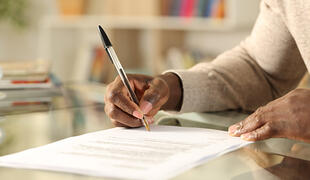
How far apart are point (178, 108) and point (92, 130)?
245 mm

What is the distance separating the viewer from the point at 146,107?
942 millimetres

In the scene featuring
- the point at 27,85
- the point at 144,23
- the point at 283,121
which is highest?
the point at 283,121

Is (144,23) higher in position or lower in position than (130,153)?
lower

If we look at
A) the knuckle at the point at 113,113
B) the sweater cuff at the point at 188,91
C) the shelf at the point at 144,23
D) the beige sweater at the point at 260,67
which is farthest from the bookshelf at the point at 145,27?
the knuckle at the point at 113,113

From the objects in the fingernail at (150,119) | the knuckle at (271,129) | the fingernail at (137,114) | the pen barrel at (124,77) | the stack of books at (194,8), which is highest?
the pen barrel at (124,77)

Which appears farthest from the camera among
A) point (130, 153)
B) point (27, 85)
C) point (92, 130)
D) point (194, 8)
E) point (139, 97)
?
point (194, 8)

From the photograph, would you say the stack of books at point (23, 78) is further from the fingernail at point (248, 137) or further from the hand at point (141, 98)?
the fingernail at point (248, 137)

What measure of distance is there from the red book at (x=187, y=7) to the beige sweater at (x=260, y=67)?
66.5 inches

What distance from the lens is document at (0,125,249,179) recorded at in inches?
24.1

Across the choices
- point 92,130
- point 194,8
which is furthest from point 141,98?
point 194,8

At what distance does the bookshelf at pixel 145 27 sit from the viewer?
264cm

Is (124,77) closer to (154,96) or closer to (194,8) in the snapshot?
(154,96)

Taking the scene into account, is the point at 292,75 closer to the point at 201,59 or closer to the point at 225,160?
the point at 225,160

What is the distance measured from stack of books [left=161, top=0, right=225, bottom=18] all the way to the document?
2.01 m
